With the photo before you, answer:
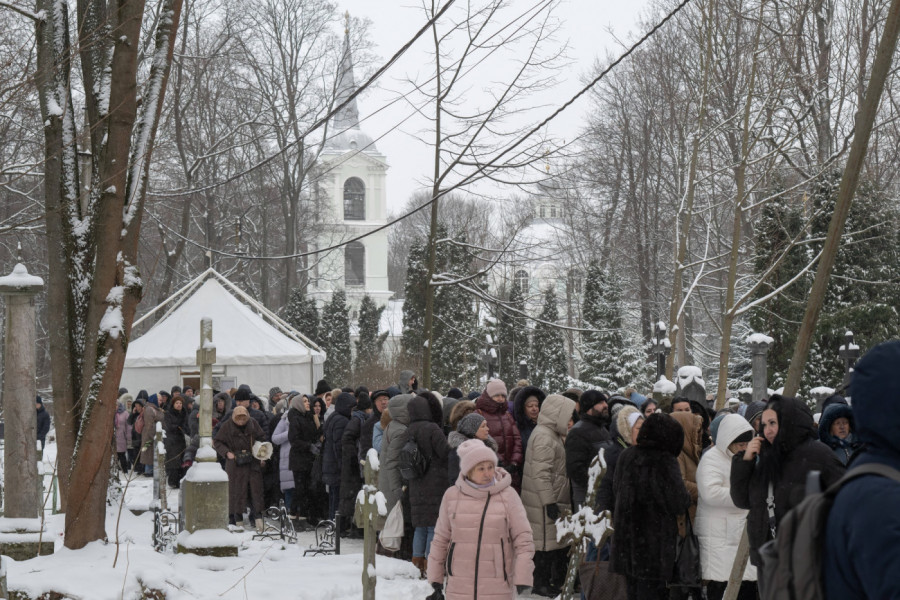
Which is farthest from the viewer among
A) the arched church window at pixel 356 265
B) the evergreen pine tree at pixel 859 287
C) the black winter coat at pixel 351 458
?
the arched church window at pixel 356 265

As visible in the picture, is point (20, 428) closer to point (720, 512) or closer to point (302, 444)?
point (720, 512)

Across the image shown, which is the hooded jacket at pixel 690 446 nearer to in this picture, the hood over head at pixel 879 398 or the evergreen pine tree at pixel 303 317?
the hood over head at pixel 879 398

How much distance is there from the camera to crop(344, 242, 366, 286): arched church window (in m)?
74.2

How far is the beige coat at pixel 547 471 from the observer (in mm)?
9297

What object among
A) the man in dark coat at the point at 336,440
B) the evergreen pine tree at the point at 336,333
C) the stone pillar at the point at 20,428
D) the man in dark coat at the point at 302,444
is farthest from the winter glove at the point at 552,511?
the evergreen pine tree at the point at 336,333

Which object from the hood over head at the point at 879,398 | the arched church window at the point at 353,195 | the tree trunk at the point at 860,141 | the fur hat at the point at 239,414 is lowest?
the fur hat at the point at 239,414

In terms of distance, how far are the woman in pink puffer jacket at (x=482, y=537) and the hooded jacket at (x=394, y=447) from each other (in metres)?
3.94

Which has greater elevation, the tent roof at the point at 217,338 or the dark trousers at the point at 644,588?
the tent roof at the point at 217,338

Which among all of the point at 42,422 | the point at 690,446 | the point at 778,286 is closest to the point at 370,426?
the point at 690,446

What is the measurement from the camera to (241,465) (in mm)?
13828

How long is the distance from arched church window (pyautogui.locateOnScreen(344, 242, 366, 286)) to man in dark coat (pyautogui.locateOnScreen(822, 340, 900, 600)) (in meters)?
71.7

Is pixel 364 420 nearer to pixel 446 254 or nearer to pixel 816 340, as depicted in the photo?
pixel 446 254

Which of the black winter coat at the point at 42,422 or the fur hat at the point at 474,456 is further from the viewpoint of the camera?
the black winter coat at the point at 42,422

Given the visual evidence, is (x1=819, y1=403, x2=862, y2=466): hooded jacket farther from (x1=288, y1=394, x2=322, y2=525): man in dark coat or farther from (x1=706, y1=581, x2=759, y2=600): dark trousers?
(x1=288, y1=394, x2=322, y2=525): man in dark coat
